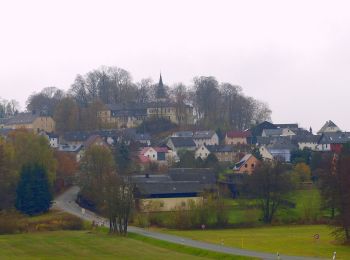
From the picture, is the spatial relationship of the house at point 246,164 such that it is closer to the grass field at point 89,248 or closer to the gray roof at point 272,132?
the grass field at point 89,248

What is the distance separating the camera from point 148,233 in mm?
61562

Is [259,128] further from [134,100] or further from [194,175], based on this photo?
[194,175]

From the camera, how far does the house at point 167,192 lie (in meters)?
75.9

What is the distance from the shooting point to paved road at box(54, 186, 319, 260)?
45250 mm

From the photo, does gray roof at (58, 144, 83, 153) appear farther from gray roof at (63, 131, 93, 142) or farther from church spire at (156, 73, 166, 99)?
church spire at (156, 73, 166, 99)

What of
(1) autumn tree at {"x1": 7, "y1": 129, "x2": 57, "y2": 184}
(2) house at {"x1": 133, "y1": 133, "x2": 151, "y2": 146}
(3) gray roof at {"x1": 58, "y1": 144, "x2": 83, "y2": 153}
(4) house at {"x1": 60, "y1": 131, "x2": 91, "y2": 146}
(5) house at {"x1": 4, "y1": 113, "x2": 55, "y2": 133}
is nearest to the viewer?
(1) autumn tree at {"x1": 7, "y1": 129, "x2": 57, "y2": 184}

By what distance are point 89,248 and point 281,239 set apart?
12.6 m

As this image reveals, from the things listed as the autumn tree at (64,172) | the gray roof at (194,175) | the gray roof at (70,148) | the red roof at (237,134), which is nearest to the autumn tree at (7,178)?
the autumn tree at (64,172)

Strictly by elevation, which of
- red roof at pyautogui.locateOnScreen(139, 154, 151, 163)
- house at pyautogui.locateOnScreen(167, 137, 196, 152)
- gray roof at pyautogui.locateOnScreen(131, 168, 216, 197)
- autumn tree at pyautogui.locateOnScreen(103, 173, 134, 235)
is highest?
house at pyautogui.locateOnScreen(167, 137, 196, 152)

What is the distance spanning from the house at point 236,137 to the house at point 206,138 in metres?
1.90

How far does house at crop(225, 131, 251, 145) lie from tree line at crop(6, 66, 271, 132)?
831 centimetres

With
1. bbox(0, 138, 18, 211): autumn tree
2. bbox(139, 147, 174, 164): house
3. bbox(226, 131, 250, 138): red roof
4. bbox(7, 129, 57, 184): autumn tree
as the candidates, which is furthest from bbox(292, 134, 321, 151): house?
bbox(0, 138, 18, 211): autumn tree

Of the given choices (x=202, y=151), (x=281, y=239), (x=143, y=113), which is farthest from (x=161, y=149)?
(x=281, y=239)

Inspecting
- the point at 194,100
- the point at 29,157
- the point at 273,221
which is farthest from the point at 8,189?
the point at 194,100
